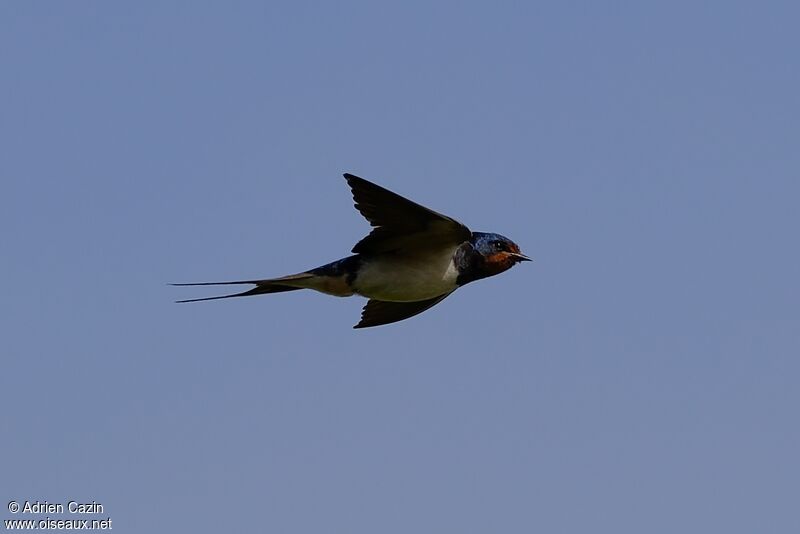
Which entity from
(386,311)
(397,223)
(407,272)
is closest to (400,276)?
(407,272)

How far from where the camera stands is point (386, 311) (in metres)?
11.1

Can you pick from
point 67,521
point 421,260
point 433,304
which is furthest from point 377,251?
point 67,521

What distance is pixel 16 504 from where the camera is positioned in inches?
363

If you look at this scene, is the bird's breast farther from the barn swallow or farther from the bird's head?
the bird's head

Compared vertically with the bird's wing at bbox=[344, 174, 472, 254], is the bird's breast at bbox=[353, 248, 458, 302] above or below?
below

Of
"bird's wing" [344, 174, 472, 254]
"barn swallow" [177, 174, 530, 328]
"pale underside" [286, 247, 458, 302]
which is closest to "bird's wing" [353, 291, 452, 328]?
"barn swallow" [177, 174, 530, 328]

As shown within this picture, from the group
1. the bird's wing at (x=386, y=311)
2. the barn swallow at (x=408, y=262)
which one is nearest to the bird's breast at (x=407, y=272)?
the barn swallow at (x=408, y=262)

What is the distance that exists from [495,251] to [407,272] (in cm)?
58

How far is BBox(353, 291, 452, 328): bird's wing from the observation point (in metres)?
11.1

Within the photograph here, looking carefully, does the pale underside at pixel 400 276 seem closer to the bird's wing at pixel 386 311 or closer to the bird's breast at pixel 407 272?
the bird's breast at pixel 407 272

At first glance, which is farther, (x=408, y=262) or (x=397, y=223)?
(x=408, y=262)

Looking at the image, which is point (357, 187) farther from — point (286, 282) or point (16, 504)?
point (16, 504)

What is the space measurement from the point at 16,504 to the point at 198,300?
1466 millimetres

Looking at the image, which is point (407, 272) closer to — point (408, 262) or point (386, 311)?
point (408, 262)
